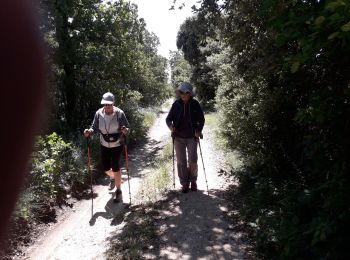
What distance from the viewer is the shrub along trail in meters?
5.61

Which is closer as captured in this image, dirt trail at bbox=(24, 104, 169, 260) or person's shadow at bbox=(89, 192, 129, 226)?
dirt trail at bbox=(24, 104, 169, 260)

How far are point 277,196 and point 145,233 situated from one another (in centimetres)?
226

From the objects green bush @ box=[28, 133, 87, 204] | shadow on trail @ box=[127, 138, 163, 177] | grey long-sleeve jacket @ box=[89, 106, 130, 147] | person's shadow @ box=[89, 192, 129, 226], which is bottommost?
person's shadow @ box=[89, 192, 129, 226]

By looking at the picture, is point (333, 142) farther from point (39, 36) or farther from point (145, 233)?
point (39, 36)

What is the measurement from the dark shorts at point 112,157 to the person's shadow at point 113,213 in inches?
29.6

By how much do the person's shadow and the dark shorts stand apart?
75 cm

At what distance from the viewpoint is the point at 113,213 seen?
7.70m

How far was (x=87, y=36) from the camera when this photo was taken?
49.9 feet

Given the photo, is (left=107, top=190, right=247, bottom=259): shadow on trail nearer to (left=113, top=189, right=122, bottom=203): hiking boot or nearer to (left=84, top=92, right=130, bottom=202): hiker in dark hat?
(left=113, top=189, right=122, bottom=203): hiking boot

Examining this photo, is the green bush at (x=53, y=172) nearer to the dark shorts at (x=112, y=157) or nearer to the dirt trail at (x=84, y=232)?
the dirt trail at (x=84, y=232)

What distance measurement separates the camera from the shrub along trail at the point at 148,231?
18.4 feet

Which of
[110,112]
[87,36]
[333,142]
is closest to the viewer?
[333,142]

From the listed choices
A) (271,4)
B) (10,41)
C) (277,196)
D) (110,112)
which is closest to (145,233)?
(277,196)

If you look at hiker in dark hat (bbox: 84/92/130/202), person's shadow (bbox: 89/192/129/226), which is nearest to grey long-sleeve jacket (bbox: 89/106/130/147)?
hiker in dark hat (bbox: 84/92/130/202)
